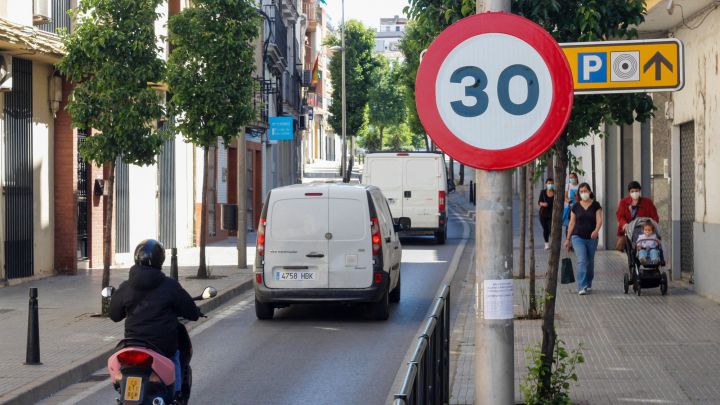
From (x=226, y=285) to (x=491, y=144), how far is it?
1461 cm

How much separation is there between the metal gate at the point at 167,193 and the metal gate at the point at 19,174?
7.60 metres

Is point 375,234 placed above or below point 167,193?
below

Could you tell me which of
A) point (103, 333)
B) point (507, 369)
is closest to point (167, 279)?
point (507, 369)

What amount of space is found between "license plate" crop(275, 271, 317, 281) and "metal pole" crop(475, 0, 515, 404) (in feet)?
31.6

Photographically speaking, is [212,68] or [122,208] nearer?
[212,68]

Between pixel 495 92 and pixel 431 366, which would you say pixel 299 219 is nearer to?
pixel 431 366

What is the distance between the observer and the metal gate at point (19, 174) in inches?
773

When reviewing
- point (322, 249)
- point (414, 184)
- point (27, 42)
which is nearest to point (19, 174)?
point (27, 42)

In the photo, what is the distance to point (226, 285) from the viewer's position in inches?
757

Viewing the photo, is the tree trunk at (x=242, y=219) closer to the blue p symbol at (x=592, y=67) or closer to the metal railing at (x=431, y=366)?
the metal railing at (x=431, y=366)

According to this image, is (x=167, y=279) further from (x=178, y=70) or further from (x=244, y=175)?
(x=244, y=175)

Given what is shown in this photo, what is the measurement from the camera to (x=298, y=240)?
14961mm

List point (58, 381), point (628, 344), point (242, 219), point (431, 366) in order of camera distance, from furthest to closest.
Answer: point (242, 219) < point (628, 344) < point (58, 381) < point (431, 366)

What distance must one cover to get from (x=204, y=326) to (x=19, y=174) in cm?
680
